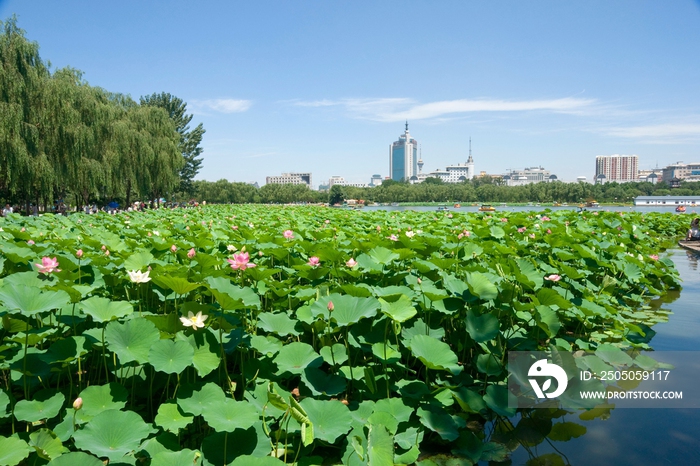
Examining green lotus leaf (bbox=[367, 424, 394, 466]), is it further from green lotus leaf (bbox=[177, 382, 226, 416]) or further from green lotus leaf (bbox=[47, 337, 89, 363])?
green lotus leaf (bbox=[47, 337, 89, 363])

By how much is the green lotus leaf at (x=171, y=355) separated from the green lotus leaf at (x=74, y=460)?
0.39 meters

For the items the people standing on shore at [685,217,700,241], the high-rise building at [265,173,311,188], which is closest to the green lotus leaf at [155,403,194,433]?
the people standing on shore at [685,217,700,241]

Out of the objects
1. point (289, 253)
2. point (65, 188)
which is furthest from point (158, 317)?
point (65, 188)

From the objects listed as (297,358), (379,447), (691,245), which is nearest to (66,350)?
(297,358)

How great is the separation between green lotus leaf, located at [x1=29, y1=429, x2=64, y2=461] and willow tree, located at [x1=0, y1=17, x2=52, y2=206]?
42.1 feet

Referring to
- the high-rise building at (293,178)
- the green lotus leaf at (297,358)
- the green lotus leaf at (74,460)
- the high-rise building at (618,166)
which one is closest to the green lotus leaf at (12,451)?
the green lotus leaf at (74,460)

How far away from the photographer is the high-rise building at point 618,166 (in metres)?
176

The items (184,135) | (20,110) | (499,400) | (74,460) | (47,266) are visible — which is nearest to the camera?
(74,460)

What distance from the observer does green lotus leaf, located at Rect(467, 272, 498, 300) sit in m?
2.08

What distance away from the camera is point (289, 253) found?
3256 millimetres

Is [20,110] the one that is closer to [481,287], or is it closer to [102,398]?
[102,398]

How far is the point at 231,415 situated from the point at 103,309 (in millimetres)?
708

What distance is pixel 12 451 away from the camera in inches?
46.8

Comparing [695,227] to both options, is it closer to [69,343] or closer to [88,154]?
[69,343]
